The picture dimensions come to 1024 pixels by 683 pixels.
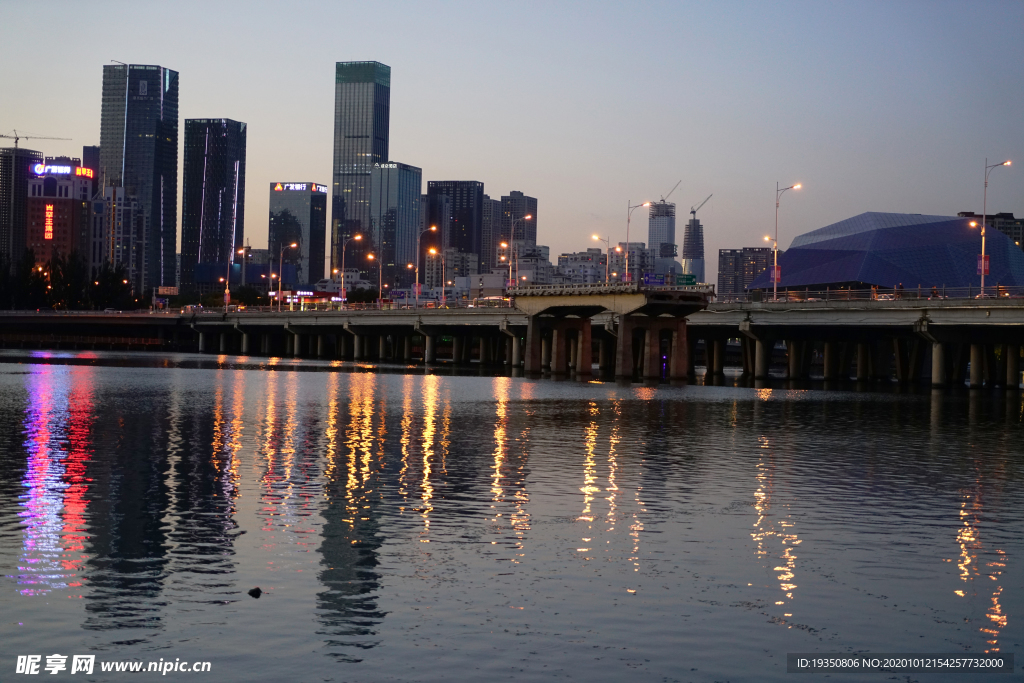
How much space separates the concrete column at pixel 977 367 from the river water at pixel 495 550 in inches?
2449

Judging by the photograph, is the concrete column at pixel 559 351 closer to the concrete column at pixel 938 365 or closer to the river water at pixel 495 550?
the concrete column at pixel 938 365

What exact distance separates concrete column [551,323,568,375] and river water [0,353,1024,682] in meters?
74.9

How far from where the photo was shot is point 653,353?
370 ft

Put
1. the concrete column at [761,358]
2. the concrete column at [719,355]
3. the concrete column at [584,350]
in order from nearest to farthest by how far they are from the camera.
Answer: the concrete column at [761,358] < the concrete column at [584,350] < the concrete column at [719,355]

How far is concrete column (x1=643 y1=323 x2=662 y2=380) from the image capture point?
112062mm

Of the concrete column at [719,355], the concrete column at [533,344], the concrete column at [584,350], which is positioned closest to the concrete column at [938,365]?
the concrete column at [584,350]

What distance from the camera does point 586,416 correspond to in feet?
192

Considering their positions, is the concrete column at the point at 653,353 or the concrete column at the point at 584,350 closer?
the concrete column at the point at 653,353

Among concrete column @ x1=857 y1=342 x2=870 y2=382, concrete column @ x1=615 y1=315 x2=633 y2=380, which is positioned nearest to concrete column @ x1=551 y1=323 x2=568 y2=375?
concrete column @ x1=615 y1=315 x2=633 y2=380

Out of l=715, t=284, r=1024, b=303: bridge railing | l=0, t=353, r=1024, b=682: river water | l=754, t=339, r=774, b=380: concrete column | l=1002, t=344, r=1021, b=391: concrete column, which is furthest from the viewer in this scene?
l=754, t=339, r=774, b=380: concrete column

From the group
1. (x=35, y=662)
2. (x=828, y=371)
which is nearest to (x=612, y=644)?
(x=35, y=662)

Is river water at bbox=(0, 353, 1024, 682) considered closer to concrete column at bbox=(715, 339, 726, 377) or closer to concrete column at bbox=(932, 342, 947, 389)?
concrete column at bbox=(932, 342, 947, 389)

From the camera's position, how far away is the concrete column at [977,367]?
104875mm

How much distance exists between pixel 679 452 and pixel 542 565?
20.8m
